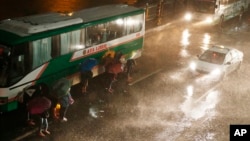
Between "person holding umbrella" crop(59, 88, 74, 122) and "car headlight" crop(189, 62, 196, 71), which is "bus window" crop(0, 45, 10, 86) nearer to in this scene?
"person holding umbrella" crop(59, 88, 74, 122)

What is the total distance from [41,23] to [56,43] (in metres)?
0.97

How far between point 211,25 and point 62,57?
18.9 metres

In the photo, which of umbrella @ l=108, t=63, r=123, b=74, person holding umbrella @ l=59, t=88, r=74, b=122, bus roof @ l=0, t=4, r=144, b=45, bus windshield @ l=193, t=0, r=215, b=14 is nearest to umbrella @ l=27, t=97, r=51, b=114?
person holding umbrella @ l=59, t=88, r=74, b=122

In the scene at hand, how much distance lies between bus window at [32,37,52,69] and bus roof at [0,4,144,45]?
0.23 m

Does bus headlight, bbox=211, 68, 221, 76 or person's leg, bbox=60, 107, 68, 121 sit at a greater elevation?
bus headlight, bbox=211, 68, 221, 76

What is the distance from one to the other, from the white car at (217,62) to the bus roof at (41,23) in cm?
495

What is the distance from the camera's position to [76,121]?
1273 cm

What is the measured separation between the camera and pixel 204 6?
27.8 meters

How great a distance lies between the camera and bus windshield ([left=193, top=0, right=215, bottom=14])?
27.5m

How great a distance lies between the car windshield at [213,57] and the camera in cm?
1745

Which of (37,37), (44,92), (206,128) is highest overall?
(37,37)

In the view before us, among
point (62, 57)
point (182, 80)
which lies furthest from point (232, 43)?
point (62, 57)

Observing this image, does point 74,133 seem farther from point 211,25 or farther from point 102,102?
point 211,25

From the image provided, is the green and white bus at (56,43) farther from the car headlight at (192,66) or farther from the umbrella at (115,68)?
the car headlight at (192,66)
